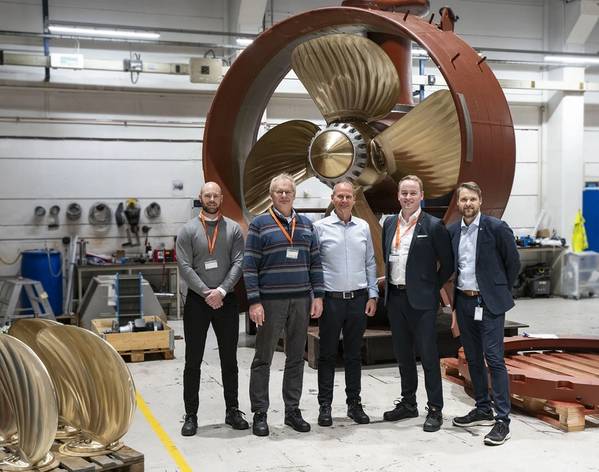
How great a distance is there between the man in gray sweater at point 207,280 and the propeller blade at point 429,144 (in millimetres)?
2446

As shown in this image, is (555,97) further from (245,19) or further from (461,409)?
(461,409)

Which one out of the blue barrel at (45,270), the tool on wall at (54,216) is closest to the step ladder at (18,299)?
the blue barrel at (45,270)

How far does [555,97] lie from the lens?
518 inches

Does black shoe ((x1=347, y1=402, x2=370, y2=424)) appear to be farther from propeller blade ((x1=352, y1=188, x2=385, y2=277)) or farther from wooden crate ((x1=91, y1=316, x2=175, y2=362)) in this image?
wooden crate ((x1=91, y1=316, x2=175, y2=362))

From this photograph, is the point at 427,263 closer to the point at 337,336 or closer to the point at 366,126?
the point at 337,336

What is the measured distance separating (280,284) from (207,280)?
48 centimetres

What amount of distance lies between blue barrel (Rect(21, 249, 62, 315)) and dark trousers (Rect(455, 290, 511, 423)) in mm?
7192

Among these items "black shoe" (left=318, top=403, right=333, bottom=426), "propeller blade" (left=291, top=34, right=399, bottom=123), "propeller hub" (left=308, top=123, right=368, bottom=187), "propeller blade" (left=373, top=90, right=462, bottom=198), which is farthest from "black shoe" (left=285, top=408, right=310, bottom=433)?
"propeller blade" (left=291, top=34, right=399, bottom=123)

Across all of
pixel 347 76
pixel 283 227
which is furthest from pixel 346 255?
pixel 347 76

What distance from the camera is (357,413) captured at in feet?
16.1

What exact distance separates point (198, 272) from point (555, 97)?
1028 cm

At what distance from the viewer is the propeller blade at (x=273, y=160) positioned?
776 centimetres

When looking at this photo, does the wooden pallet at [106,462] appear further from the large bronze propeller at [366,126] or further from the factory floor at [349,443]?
the large bronze propeller at [366,126]

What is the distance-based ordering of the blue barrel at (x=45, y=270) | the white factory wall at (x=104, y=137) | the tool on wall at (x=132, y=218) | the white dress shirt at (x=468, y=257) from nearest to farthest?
the white dress shirt at (x=468, y=257), the blue barrel at (x=45, y=270), the white factory wall at (x=104, y=137), the tool on wall at (x=132, y=218)
